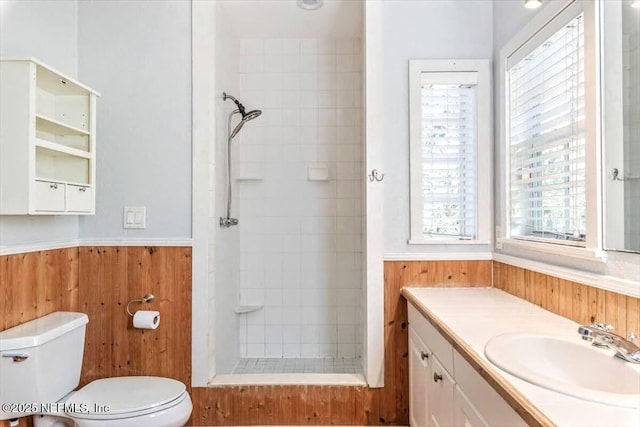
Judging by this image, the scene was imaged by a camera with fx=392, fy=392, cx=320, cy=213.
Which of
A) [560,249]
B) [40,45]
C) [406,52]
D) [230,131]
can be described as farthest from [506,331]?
[40,45]

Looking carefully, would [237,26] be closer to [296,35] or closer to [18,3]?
[296,35]

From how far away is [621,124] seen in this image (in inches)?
50.7

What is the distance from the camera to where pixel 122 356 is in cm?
216

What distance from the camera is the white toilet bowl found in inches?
65.5

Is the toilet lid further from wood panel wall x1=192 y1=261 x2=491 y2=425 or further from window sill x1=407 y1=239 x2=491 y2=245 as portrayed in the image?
window sill x1=407 y1=239 x2=491 y2=245

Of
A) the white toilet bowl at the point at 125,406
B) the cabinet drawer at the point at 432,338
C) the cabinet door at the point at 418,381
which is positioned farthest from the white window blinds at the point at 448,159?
the white toilet bowl at the point at 125,406

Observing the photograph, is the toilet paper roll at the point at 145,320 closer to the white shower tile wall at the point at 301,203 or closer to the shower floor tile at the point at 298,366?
the shower floor tile at the point at 298,366

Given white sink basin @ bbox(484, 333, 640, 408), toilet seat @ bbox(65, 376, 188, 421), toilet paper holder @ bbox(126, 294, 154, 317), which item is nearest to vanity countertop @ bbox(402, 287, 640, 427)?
white sink basin @ bbox(484, 333, 640, 408)

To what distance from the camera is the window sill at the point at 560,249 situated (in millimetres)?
1368

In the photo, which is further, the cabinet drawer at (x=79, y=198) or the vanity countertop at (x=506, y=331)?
the cabinet drawer at (x=79, y=198)

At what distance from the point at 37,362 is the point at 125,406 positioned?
403 mm

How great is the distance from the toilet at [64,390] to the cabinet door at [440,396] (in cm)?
111

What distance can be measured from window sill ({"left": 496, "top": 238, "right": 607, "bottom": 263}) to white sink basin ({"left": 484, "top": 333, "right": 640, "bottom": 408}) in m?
0.31

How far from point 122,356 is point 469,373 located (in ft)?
6.02
